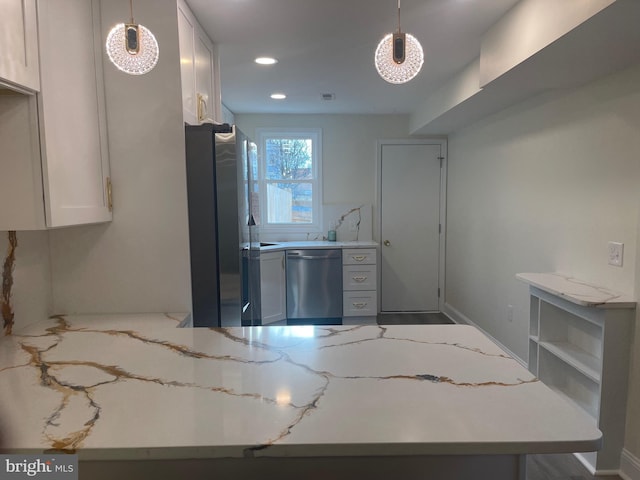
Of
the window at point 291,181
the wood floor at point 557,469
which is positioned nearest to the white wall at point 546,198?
the wood floor at point 557,469

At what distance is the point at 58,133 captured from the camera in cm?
144

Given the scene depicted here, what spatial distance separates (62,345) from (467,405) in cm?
132

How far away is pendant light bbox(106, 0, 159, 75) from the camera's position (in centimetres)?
129

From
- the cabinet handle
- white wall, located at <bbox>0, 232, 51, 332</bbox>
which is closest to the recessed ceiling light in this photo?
the cabinet handle

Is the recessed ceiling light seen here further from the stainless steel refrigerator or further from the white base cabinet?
the white base cabinet

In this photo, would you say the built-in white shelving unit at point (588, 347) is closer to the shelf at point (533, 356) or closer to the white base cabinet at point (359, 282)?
the shelf at point (533, 356)

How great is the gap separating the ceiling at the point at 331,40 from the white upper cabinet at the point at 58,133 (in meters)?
0.64

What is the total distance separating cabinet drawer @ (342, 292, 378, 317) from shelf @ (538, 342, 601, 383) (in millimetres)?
2086

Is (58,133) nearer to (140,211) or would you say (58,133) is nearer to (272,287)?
(140,211)

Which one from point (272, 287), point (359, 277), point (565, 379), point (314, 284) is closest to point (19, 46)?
point (565, 379)

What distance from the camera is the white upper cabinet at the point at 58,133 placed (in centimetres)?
134

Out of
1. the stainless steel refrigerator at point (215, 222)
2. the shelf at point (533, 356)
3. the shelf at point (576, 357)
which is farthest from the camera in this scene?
the shelf at point (533, 356)

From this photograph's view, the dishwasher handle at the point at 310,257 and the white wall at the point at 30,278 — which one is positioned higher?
the white wall at the point at 30,278

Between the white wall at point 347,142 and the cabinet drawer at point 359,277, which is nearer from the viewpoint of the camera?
the cabinet drawer at point 359,277
